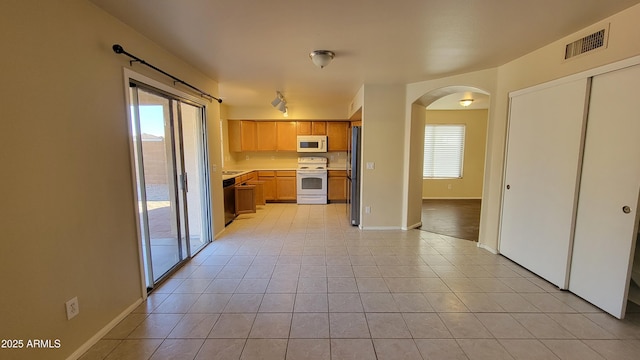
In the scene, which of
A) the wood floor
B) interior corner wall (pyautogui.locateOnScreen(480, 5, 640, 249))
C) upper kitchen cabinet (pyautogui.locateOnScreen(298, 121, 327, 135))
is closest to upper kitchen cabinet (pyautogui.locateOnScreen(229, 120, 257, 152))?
upper kitchen cabinet (pyautogui.locateOnScreen(298, 121, 327, 135))

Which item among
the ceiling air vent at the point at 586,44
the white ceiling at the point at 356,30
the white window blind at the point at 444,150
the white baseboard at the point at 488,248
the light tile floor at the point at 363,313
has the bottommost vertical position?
the light tile floor at the point at 363,313

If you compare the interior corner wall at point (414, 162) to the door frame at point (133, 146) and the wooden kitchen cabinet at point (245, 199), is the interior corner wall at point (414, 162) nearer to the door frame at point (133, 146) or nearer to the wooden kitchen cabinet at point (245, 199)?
the wooden kitchen cabinet at point (245, 199)

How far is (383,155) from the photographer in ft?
13.9

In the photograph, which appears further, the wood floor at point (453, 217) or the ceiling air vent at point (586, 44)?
the wood floor at point (453, 217)

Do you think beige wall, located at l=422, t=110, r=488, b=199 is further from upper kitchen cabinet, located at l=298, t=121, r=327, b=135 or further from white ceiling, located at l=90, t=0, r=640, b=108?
white ceiling, located at l=90, t=0, r=640, b=108

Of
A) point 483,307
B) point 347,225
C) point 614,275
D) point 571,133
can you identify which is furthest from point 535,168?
point 347,225

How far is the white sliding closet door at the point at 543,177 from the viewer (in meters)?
2.37

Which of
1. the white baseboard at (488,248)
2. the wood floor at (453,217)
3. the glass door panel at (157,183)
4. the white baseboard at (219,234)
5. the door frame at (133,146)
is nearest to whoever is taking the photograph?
the door frame at (133,146)

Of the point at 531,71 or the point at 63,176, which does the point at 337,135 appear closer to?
the point at 531,71

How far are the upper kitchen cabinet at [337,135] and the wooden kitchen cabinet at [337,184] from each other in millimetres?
657

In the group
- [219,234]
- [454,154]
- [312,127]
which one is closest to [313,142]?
[312,127]

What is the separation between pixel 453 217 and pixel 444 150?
7.56 ft

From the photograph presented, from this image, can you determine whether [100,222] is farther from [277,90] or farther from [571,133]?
[571,133]

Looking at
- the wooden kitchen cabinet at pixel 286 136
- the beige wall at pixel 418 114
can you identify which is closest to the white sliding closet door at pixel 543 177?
the beige wall at pixel 418 114
